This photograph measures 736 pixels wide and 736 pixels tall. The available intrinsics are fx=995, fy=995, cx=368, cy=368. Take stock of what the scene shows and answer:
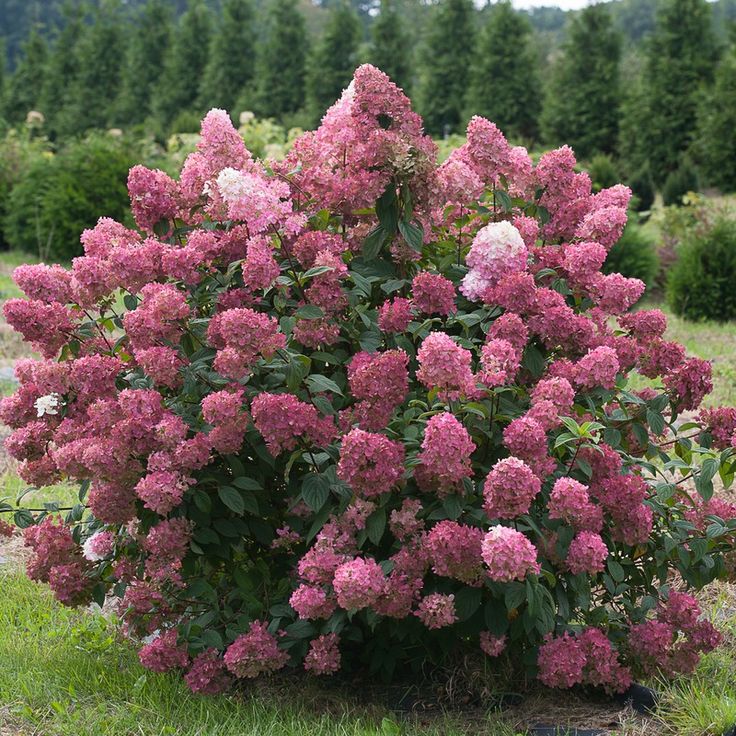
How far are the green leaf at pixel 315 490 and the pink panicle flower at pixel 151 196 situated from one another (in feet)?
3.07

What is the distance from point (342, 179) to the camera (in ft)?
8.72

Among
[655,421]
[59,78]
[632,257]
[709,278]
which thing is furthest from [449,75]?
[655,421]

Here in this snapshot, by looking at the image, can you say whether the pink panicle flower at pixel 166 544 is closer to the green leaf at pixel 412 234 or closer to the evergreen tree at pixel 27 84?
the green leaf at pixel 412 234

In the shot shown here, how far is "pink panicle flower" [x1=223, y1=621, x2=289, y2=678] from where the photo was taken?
239 cm

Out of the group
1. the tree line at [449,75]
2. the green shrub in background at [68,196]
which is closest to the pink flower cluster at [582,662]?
the green shrub in background at [68,196]

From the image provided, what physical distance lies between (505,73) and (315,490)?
16703 millimetres

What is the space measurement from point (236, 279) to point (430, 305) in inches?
20.6

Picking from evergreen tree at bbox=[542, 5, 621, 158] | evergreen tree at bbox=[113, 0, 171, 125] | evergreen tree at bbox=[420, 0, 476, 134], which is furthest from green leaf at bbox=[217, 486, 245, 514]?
evergreen tree at bbox=[113, 0, 171, 125]

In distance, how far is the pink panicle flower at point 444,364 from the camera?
2.19 meters

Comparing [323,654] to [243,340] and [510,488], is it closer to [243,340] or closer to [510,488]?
[510,488]

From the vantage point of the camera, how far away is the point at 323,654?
93.7 inches

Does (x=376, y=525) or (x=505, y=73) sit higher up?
(x=505, y=73)

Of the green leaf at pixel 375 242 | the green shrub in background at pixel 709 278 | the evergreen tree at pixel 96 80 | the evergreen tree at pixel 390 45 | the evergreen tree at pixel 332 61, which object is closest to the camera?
the green leaf at pixel 375 242

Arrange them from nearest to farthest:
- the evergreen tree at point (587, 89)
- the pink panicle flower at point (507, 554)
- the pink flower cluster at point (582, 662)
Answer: the pink panicle flower at point (507, 554) < the pink flower cluster at point (582, 662) < the evergreen tree at point (587, 89)
